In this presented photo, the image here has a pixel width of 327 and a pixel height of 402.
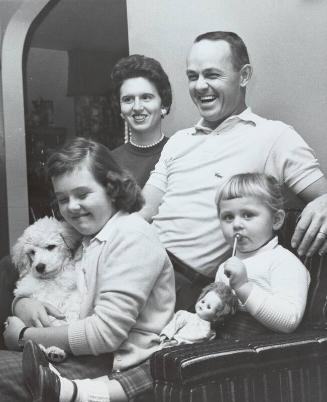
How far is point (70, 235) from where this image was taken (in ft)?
3.87

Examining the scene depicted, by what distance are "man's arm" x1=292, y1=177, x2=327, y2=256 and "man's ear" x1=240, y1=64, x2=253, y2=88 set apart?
283mm

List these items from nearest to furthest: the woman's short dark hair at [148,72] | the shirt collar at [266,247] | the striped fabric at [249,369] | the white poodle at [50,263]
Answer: the striped fabric at [249,369] < the shirt collar at [266,247] < the white poodle at [50,263] < the woman's short dark hair at [148,72]

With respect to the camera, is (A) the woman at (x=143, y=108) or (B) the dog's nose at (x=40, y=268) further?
(A) the woman at (x=143, y=108)

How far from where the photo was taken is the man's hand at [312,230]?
101cm

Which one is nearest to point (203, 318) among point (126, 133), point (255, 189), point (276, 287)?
point (276, 287)

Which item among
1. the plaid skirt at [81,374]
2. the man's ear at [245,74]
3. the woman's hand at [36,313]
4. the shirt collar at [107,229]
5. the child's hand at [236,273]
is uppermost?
the man's ear at [245,74]

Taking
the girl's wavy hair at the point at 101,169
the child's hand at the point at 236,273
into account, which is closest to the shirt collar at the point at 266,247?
the child's hand at the point at 236,273

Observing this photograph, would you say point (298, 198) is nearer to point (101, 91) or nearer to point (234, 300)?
point (234, 300)

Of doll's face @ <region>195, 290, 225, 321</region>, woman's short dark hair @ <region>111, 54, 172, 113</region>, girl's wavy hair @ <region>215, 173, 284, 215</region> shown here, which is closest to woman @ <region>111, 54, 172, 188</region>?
woman's short dark hair @ <region>111, 54, 172, 113</region>

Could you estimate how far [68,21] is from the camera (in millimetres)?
1431

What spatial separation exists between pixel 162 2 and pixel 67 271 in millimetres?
587

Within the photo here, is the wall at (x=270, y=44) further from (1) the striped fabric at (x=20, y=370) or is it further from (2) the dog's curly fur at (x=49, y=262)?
(1) the striped fabric at (x=20, y=370)

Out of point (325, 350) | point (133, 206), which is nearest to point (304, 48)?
point (133, 206)

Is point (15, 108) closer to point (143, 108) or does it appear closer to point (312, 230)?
point (143, 108)
